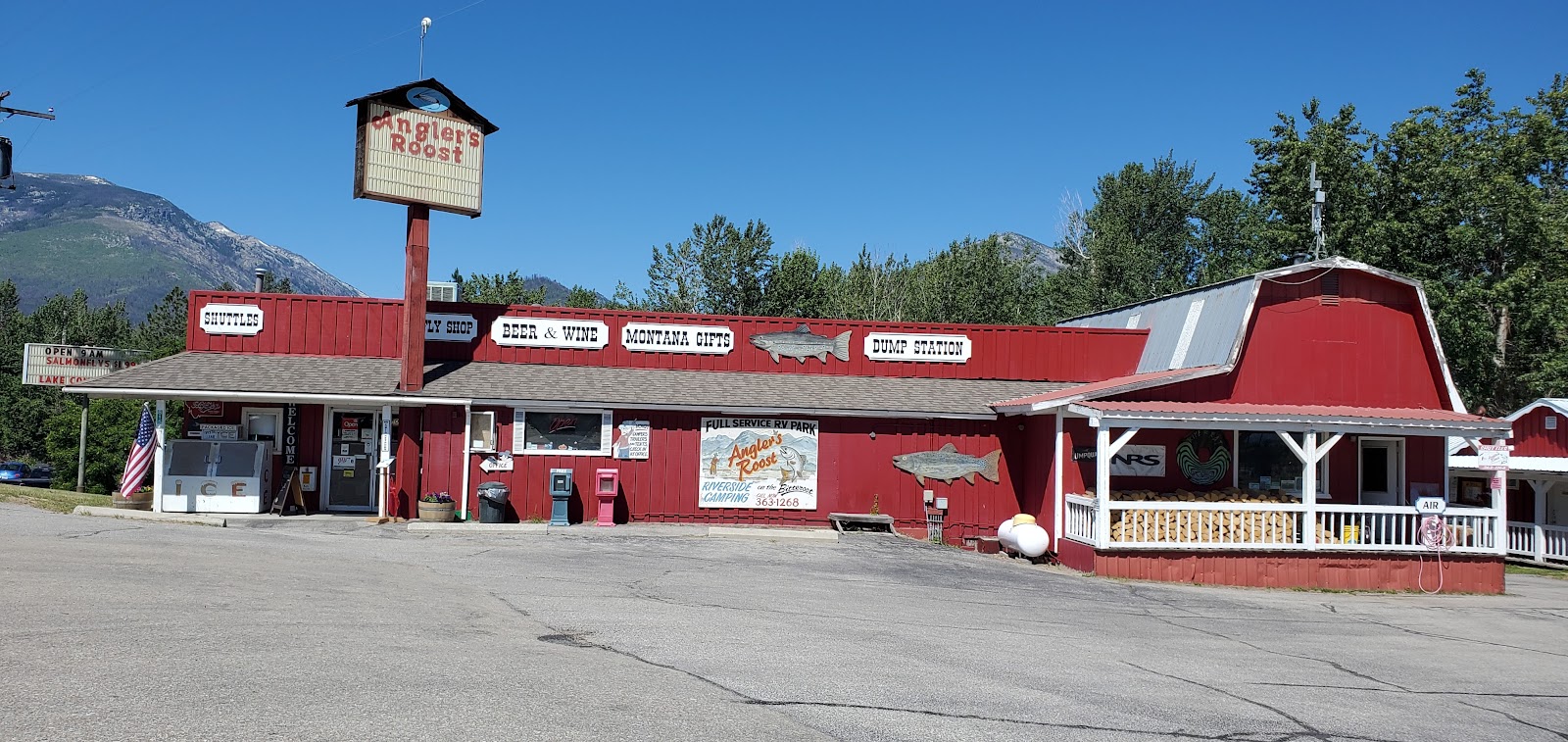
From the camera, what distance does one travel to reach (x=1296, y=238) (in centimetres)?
4184

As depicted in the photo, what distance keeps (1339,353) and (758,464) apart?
11331mm

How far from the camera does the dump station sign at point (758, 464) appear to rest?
74.0ft

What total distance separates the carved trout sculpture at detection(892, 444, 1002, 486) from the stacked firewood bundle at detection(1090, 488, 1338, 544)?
2969 millimetres

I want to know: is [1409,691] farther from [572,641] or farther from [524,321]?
[524,321]

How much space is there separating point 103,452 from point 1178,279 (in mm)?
51873

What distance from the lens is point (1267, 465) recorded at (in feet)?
71.5

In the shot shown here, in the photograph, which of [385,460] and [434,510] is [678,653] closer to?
[434,510]

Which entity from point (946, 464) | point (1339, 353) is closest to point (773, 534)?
point (946, 464)

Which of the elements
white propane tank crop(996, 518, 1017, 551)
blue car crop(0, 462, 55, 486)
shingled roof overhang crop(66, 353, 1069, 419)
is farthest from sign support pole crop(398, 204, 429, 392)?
blue car crop(0, 462, 55, 486)

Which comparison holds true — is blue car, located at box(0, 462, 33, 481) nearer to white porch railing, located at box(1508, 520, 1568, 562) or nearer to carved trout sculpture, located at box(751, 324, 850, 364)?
carved trout sculpture, located at box(751, 324, 850, 364)

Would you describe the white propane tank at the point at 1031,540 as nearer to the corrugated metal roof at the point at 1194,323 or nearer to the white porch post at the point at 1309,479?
the white porch post at the point at 1309,479

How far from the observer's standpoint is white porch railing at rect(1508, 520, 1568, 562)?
1163 inches

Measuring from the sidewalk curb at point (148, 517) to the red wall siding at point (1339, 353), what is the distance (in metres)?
16.4

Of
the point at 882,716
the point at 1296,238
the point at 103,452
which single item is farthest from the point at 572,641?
the point at 103,452
